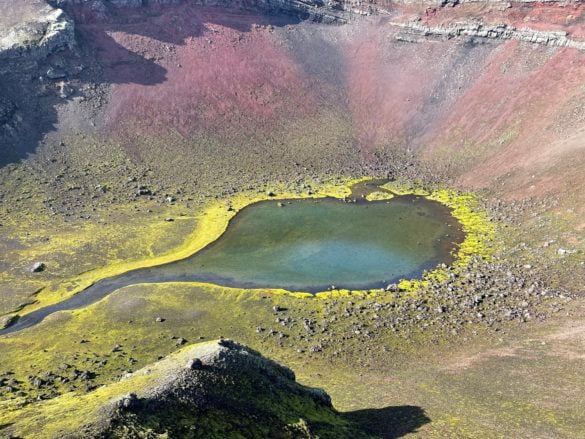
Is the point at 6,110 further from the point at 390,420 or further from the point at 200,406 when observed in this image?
the point at 390,420

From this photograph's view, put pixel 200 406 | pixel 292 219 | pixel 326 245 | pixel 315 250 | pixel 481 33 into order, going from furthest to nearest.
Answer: pixel 481 33, pixel 292 219, pixel 326 245, pixel 315 250, pixel 200 406

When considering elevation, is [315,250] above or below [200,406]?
above

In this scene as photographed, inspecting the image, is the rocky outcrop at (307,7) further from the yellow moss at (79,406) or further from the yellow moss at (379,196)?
the yellow moss at (79,406)

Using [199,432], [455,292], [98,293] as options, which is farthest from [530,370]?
[98,293]

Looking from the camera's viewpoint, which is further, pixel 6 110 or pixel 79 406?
pixel 6 110

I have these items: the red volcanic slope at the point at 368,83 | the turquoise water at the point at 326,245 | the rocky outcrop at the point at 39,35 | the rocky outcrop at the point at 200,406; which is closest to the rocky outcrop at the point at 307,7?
the red volcanic slope at the point at 368,83

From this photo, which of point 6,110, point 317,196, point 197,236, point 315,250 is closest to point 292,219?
point 317,196

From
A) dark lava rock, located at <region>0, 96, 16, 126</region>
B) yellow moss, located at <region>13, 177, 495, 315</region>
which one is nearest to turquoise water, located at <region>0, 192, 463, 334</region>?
yellow moss, located at <region>13, 177, 495, 315</region>
